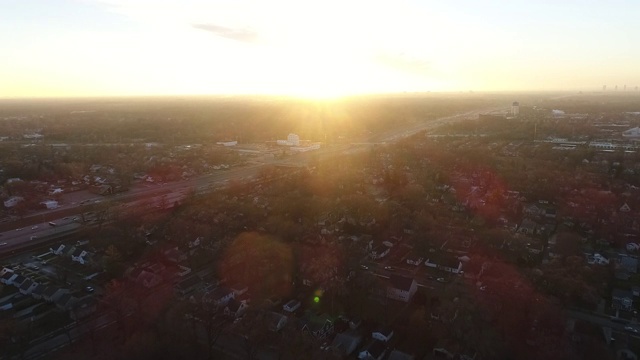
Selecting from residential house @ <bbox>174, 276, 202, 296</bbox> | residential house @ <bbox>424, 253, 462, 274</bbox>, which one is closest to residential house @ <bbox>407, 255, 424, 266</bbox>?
residential house @ <bbox>424, 253, 462, 274</bbox>

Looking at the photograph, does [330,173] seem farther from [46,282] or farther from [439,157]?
[46,282]

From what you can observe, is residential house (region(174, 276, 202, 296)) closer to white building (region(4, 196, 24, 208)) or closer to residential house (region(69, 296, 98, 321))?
residential house (region(69, 296, 98, 321))

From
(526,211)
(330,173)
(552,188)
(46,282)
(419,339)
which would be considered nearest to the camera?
(419,339)

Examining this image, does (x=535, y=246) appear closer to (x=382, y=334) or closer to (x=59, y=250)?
(x=382, y=334)

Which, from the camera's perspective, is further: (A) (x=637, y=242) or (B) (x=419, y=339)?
(A) (x=637, y=242)

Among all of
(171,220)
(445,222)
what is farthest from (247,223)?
(445,222)

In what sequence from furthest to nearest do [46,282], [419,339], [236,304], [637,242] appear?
[637,242] → [46,282] → [236,304] → [419,339]
